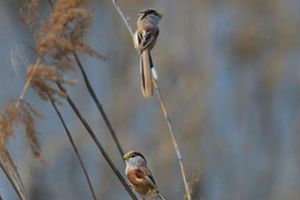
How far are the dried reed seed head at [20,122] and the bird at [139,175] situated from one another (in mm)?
333

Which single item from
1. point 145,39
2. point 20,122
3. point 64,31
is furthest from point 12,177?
point 145,39

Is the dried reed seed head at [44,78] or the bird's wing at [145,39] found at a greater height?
the dried reed seed head at [44,78]

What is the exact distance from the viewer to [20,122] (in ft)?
5.17

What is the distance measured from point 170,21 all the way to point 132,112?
81 cm

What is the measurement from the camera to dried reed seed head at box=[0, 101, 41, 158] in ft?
5.13

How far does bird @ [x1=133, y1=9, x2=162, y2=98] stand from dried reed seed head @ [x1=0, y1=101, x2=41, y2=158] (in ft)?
1.33

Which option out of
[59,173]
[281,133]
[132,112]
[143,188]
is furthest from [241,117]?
[143,188]

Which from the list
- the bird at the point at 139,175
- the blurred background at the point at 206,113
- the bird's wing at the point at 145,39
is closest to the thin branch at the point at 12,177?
the bird at the point at 139,175

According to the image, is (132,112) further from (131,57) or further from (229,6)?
(229,6)

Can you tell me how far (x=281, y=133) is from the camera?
23.0 feet

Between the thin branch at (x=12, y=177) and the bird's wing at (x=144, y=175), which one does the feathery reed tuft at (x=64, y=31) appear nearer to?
the thin branch at (x=12, y=177)

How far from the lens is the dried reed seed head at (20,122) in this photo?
5.13 feet

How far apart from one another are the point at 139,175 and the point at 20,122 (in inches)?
16.2

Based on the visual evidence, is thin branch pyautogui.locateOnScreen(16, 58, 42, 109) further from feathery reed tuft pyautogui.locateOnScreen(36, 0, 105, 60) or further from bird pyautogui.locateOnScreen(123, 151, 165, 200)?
bird pyautogui.locateOnScreen(123, 151, 165, 200)
